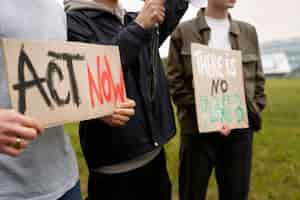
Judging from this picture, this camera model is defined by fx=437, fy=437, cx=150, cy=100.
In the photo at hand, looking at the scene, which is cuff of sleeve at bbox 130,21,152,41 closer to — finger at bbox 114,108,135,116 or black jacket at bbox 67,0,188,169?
black jacket at bbox 67,0,188,169

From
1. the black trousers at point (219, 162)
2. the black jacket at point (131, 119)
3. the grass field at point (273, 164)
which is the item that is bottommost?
the grass field at point (273, 164)

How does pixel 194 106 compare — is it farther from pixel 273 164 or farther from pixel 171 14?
pixel 273 164

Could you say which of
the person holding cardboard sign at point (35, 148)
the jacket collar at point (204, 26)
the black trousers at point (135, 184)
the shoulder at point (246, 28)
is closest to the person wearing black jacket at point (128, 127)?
the black trousers at point (135, 184)

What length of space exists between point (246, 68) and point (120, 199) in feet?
2.91

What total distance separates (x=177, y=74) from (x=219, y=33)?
0.26 meters

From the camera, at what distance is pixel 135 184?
140cm

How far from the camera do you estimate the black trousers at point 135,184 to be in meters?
1.39

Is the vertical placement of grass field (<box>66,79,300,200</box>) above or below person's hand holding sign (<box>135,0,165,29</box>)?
below

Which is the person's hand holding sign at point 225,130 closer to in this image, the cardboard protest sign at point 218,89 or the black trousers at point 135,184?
the cardboard protest sign at point 218,89

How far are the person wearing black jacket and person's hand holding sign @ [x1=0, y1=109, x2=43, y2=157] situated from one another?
0.57 meters

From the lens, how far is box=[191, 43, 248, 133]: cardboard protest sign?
1.70m

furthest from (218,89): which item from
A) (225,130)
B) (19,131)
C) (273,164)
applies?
(273,164)

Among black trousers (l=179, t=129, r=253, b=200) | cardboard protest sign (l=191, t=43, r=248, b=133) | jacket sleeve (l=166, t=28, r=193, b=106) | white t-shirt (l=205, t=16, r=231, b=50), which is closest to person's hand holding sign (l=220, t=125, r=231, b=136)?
cardboard protest sign (l=191, t=43, r=248, b=133)

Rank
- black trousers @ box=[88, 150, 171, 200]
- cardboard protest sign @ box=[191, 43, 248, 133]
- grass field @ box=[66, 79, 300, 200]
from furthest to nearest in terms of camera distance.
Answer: grass field @ box=[66, 79, 300, 200]
cardboard protest sign @ box=[191, 43, 248, 133]
black trousers @ box=[88, 150, 171, 200]
